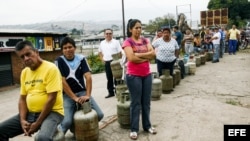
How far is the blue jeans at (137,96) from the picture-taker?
4770mm

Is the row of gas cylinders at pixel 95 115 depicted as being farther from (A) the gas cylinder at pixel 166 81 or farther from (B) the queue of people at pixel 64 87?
(A) the gas cylinder at pixel 166 81

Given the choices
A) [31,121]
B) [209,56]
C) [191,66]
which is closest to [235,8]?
[209,56]

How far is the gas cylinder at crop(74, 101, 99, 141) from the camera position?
179 inches

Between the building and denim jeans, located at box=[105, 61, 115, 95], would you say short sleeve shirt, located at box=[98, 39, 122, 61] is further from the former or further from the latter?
the building

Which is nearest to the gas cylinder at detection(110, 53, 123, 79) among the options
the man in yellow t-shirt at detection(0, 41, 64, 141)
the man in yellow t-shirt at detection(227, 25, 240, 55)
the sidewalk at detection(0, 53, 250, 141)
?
the sidewalk at detection(0, 53, 250, 141)

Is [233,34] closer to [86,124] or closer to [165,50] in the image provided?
[165,50]

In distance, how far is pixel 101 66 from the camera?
18.6 m

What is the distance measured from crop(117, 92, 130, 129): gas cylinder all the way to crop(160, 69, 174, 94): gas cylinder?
2732 mm

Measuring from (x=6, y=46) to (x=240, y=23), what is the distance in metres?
37.3

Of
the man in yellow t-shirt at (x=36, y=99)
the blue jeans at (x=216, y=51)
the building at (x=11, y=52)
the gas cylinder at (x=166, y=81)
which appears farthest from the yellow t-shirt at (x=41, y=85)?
the blue jeans at (x=216, y=51)

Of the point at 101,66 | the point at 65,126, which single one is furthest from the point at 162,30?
the point at 101,66

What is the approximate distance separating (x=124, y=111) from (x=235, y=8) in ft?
144

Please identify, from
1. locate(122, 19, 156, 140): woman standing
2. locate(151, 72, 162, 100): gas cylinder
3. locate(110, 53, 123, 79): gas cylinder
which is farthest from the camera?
locate(151, 72, 162, 100): gas cylinder

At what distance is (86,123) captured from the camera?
14.9 feet
